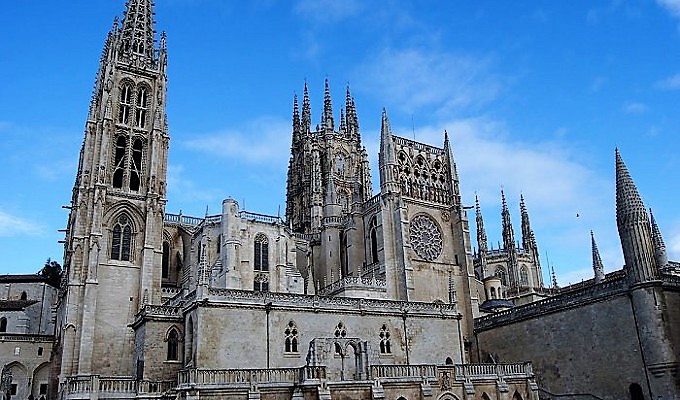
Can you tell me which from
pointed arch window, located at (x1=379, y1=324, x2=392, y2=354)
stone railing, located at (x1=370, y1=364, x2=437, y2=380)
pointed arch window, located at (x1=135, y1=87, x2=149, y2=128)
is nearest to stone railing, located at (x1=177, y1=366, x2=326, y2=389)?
stone railing, located at (x1=370, y1=364, x2=437, y2=380)

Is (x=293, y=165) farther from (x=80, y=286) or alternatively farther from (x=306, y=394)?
(x=306, y=394)

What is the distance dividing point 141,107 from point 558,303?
3527 cm

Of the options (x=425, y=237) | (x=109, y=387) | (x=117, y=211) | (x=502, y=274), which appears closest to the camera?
(x=109, y=387)

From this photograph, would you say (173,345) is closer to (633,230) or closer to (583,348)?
(583,348)

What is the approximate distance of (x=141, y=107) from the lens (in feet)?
151

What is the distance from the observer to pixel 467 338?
40.4 m

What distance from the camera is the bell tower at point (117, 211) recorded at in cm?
3706

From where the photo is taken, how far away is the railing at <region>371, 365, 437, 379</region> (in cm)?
2578

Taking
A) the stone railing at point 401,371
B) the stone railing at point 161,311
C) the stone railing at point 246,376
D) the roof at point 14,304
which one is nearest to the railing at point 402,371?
the stone railing at point 401,371

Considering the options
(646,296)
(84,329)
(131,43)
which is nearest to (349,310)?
(646,296)

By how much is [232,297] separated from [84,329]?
14591 millimetres

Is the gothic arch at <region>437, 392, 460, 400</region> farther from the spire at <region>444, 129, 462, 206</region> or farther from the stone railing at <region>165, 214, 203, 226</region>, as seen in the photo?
the stone railing at <region>165, 214, 203, 226</region>

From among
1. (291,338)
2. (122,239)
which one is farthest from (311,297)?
(122,239)

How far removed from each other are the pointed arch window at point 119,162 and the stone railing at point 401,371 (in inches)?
1059
